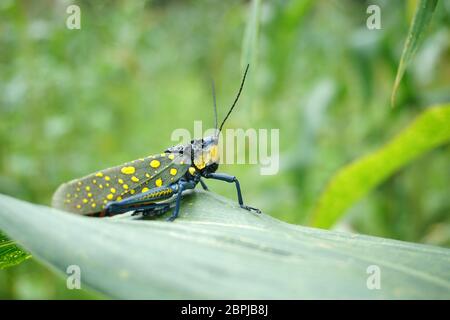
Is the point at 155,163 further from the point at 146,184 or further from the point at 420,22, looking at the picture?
the point at 420,22

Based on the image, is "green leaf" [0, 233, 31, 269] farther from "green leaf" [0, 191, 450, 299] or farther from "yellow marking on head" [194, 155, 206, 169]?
"yellow marking on head" [194, 155, 206, 169]

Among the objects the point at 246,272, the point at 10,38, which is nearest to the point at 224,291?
the point at 246,272

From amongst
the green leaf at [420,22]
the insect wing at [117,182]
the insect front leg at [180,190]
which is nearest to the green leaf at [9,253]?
the insect wing at [117,182]

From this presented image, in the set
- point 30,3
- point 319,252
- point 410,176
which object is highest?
point 30,3

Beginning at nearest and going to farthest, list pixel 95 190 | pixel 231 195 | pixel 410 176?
1. pixel 95 190
2. pixel 410 176
3. pixel 231 195

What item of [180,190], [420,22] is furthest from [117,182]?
[420,22]

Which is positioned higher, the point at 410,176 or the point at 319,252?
the point at 319,252
